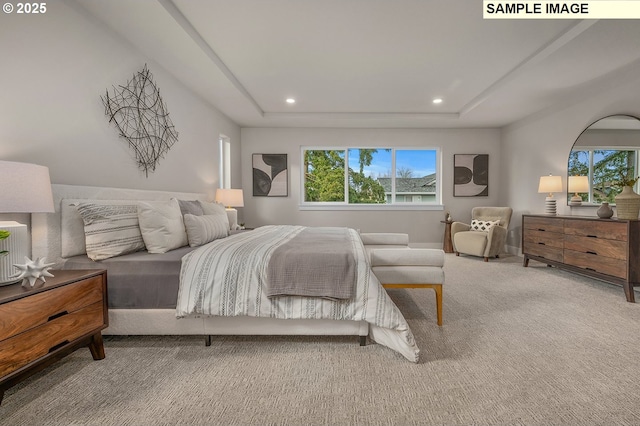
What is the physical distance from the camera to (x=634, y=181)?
3.25 m

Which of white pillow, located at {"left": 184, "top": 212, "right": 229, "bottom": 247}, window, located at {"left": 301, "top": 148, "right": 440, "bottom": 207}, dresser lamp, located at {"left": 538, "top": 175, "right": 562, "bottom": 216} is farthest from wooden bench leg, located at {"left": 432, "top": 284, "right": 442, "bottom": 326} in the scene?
window, located at {"left": 301, "top": 148, "right": 440, "bottom": 207}

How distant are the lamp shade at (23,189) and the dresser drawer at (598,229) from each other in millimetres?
4674

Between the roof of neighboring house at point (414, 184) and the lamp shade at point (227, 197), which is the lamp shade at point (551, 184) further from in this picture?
the lamp shade at point (227, 197)

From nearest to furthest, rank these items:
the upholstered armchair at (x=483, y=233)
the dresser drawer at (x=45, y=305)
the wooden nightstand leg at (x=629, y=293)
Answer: the dresser drawer at (x=45, y=305), the wooden nightstand leg at (x=629, y=293), the upholstered armchair at (x=483, y=233)

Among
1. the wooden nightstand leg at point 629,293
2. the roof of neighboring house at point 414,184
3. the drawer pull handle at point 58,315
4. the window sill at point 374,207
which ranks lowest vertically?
the wooden nightstand leg at point 629,293

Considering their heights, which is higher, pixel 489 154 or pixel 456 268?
pixel 489 154

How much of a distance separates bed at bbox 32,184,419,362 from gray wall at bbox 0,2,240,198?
34 cm

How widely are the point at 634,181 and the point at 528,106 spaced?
1864mm

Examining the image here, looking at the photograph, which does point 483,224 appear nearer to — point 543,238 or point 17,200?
point 543,238

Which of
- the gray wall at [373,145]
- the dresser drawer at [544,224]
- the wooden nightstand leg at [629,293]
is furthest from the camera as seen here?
the gray wall at [373,145]

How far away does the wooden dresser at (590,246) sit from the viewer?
2.91m

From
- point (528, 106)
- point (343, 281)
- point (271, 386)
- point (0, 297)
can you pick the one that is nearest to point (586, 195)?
point (528, 106)

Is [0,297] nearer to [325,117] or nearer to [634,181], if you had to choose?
[325,117]

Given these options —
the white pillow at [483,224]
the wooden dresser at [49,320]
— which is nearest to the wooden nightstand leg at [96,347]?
the wooden dresser at [49,320]
